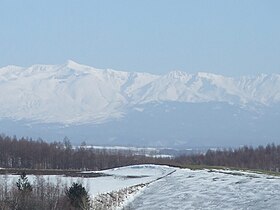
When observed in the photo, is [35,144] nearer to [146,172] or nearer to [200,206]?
[146,172]

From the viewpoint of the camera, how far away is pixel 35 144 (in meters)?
→ 114

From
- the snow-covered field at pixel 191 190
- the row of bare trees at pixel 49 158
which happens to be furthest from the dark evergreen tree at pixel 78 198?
the row of bare trees at pixel 49 158

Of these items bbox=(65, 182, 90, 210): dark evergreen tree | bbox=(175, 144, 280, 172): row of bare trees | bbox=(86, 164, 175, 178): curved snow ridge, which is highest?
bbox=(175, 144, 280, 172): row of bare trees

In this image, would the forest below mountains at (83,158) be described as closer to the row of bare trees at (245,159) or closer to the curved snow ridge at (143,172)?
the row of bare trees at (245,159)

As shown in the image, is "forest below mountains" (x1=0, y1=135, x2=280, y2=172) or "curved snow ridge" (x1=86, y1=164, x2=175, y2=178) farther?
"forest below mountains" (x1=0, y1=135, x2=280, y2=172)

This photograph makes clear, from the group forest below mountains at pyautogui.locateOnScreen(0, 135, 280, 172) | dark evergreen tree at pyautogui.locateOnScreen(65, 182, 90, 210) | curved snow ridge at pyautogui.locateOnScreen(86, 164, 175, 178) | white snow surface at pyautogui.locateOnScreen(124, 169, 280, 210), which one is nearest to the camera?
dark evergreen tree at pyautogui.locateOnScreen(65, 182, 90, 210)

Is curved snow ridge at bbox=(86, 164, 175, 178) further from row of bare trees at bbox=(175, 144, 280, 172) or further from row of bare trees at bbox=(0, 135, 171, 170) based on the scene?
row of bare trees at bbox=(0, 135, 171, 170)

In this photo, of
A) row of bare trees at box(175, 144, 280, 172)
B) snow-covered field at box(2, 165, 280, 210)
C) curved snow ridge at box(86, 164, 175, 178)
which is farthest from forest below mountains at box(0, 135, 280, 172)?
snow-covered field at box(2, 165, 280, 210)

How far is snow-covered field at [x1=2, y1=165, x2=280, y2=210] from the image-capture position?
4516 centimetres

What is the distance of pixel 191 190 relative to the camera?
50.8m

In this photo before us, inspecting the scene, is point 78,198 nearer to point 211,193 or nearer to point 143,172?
point 211,193

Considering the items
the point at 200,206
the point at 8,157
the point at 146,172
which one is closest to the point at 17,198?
the point at 200,206

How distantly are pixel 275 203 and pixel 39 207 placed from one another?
45.6 feet

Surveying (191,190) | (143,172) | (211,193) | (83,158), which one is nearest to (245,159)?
(83,158)
